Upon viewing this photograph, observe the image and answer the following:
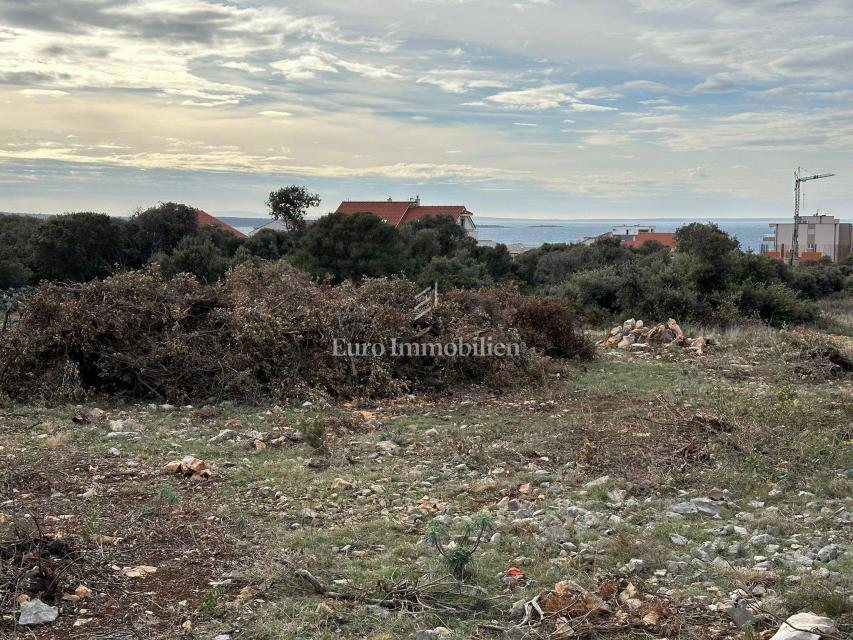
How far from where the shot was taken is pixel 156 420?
22.1ft

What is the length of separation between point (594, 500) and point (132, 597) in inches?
105

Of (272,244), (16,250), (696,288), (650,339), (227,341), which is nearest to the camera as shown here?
(227,341)

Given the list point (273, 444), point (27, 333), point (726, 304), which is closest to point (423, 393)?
point (273, 444)

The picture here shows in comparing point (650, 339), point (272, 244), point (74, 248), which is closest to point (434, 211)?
point (272, 244)

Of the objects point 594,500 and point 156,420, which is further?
point 156,420

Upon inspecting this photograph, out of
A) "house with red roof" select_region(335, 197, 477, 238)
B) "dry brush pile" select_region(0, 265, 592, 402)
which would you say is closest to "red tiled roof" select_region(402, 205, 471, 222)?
"house with red roof" select_region(335, 197, 477, 238)

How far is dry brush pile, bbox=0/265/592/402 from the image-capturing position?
7609 mm

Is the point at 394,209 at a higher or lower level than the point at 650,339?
higher

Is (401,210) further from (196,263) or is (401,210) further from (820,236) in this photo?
(820,236)

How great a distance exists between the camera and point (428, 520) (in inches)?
164

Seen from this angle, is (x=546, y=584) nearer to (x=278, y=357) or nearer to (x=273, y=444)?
(x=273, y=444)

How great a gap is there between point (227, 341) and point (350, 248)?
1748 centimetres

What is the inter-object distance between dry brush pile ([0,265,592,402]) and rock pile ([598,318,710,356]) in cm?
364

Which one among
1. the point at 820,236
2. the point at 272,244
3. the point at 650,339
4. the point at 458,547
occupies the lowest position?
the point at 458,547
